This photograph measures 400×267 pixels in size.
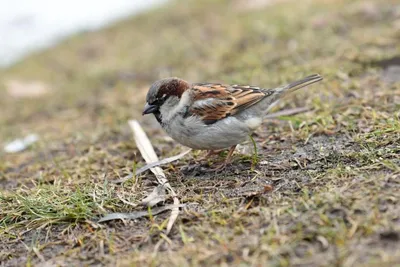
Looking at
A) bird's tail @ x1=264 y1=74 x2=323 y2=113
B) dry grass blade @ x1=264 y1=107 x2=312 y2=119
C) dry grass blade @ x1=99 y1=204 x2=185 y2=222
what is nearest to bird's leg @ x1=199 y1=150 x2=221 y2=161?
bird's tail @ x1=264 y1=74 x2=323 y2=113

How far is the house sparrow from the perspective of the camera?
4352 millimetres

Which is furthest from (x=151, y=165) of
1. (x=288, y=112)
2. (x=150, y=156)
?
(x=288, y=112)

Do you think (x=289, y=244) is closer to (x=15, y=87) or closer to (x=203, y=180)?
(x=203, y=180)

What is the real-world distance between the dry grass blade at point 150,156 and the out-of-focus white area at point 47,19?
7314mm

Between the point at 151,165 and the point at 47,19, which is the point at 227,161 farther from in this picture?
the point at 47,19

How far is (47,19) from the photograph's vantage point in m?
14.0

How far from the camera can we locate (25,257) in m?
3.49

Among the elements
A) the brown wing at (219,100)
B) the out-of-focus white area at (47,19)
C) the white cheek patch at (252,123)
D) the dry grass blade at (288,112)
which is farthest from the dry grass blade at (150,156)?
the out-of-focus white area at (47,19)

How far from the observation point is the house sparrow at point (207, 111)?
4.35 meters

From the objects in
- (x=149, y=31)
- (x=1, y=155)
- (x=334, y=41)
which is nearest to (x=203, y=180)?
(x=1, y=155)

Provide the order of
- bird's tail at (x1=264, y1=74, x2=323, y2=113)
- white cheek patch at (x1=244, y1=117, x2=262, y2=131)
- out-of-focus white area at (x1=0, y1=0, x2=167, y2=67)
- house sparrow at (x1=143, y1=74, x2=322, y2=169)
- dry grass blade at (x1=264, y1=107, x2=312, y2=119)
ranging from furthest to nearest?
1. out-of-focus white area at (x1=0, y1=0, x2=167, y2=67)
2. dry grass blade at (x1=264, y1=107, x2=312, y2=119)
3. bird's tail at (x1=264, y1=74, x2=323, y2=113)
4. white cheek patch at (x1=244, y1=117, x2=262, y2=131)
5. house sparrow at (x1=143, y1=74, x2=322, y2=169)

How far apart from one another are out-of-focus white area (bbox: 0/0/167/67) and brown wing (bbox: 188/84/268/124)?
8541 mm

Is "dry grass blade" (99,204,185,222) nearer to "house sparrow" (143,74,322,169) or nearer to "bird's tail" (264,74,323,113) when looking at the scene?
"house sparrow" (143,74,322,169)

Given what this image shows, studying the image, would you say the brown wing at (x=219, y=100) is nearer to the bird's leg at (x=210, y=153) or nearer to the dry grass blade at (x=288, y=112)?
the bird's leg at (x=210, y=153)
